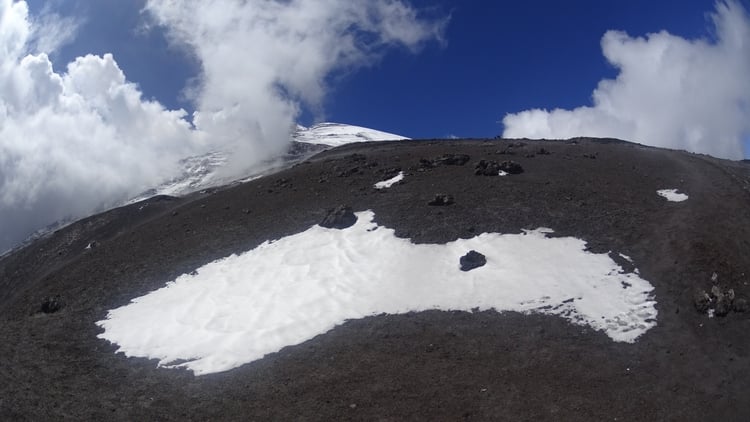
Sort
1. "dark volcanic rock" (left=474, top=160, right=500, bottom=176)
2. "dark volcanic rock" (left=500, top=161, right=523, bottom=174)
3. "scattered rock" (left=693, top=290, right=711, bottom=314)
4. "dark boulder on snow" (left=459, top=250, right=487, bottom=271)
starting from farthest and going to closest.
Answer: "dark volcanic rock" (left=500, top=161, right=523, bottom=174) < "dark volcanic rock" (left=474, top=160, right=500, bottom=176) < "dark boulder on snow" (left=459, top=250, right=487, bottom=271) < "scattered rock" (left=693, top=290, right=711, bottom=314)

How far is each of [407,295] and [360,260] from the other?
4.59 metres

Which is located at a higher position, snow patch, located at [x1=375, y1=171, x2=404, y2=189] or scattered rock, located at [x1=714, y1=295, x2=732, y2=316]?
snow patch, located at [x1=375, y1=171, x2=404, y2=189]

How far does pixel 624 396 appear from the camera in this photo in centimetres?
1554

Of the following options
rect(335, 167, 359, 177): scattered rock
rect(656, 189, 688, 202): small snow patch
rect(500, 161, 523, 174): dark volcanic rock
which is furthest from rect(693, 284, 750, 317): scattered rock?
rect(335, 167, 359, 177): scattered rock

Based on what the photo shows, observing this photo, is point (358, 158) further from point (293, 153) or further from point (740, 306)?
point (293, 153)

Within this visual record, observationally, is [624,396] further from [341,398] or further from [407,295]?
[407,295]

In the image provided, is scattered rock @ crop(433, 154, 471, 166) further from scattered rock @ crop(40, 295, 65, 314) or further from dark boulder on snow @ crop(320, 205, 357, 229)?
scattered rock @ crop(40, 295, 65, 314)

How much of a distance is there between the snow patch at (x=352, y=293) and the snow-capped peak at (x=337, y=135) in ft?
295

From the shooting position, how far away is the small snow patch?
2886 cm

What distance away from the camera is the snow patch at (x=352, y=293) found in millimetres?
20719

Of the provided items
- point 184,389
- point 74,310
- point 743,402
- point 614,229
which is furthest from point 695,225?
point 74,310

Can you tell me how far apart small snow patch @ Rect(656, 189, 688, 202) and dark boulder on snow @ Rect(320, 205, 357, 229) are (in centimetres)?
1715

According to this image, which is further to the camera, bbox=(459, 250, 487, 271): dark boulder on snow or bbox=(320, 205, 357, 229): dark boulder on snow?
bbox=(320, 205, 357, 229): dark boulder on snow

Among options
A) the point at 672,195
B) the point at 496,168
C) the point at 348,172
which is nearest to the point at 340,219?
the point at 348,172
